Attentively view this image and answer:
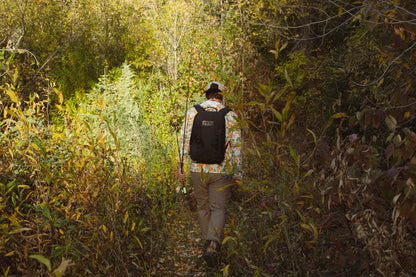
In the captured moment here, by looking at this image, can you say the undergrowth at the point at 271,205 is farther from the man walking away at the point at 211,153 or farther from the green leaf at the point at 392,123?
the man walking away at the point at 211,153

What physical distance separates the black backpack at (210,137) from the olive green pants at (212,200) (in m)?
0.20

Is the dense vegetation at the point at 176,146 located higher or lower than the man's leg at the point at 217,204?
higher

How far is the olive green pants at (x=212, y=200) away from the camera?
367cm

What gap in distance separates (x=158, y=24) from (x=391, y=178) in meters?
9.12

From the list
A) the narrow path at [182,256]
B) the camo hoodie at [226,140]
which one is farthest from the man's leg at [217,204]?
→ the narrow path at [182,256]

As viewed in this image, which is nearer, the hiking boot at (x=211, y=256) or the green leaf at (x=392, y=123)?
the green leaf at (x=392, y=123)

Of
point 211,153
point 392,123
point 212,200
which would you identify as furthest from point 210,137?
point 392,123

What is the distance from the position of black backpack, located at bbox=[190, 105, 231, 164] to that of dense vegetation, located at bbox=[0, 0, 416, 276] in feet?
1.38

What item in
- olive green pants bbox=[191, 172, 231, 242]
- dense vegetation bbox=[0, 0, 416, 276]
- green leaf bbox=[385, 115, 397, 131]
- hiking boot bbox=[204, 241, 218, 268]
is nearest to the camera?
green leaf bbox=[385, 115, 397, 131]

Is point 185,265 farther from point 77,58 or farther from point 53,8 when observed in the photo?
point 53,8

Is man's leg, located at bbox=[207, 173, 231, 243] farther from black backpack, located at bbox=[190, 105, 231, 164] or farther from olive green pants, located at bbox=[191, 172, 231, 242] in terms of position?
black backpack, located at bbox=[190, 105, 231, 164]

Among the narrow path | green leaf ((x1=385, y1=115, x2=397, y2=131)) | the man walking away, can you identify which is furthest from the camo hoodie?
green leaf ((x1=385, y1=115, x2=397, y2=131))

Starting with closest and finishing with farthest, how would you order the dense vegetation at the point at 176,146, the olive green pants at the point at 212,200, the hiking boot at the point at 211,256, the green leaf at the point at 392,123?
the green leaf at the point at 392,123, the dense vegetation at the point at 176,146, the hiking boot at the point at 211,256, the olive green pants at the point at 212,200

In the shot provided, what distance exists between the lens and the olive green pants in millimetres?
3671
